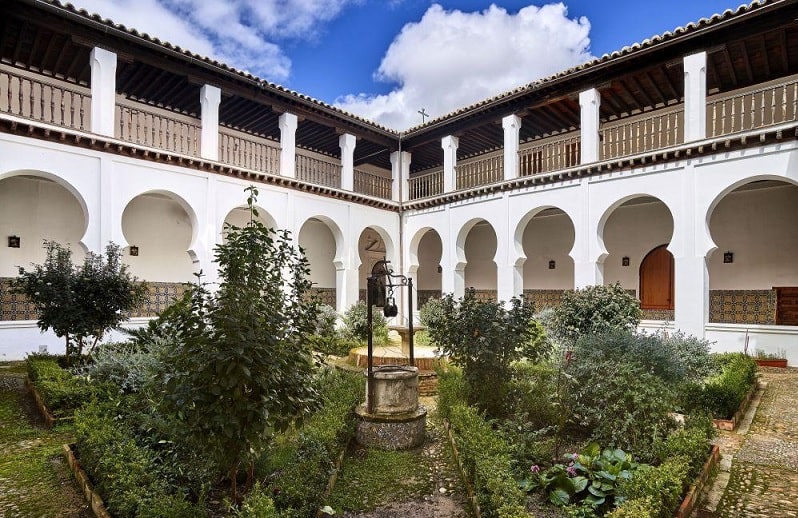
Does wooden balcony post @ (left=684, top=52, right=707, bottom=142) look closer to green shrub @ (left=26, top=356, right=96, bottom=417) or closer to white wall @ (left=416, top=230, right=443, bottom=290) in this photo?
white wall @ (left=416, top=230, right=443, bottom=290)

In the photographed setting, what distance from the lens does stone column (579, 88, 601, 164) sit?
12891 millimetres

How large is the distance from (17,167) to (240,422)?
9886 mm

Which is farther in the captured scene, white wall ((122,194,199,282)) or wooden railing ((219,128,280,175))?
white wall ((122,194,199,282))

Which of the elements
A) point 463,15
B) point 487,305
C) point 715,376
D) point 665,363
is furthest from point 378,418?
point 463,15

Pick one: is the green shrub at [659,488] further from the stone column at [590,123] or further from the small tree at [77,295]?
the stone column at [590,123]

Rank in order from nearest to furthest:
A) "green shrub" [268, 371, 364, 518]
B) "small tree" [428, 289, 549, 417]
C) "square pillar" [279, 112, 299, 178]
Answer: "green shrub" [268, 371, 364, 518] → "small tree" [428, 289, 549, 417] → "square pillar" [279, 112, 299, 178]

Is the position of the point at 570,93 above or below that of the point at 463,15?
below

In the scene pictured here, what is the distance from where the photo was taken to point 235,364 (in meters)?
3.39

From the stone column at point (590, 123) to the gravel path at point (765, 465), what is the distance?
7.44 meters

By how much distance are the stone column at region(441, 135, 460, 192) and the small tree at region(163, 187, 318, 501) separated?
1335cm

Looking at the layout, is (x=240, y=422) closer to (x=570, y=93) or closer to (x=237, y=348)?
(x=237, y=348)

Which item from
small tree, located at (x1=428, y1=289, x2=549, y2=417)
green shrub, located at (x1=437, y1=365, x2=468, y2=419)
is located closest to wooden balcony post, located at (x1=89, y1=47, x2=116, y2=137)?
small tree, located at (x1=428, y1=289, x2=549, y2=417)

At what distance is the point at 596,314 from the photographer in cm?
994

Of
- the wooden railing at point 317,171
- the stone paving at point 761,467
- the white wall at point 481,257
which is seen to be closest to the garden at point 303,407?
the stone paving at point 761,467
